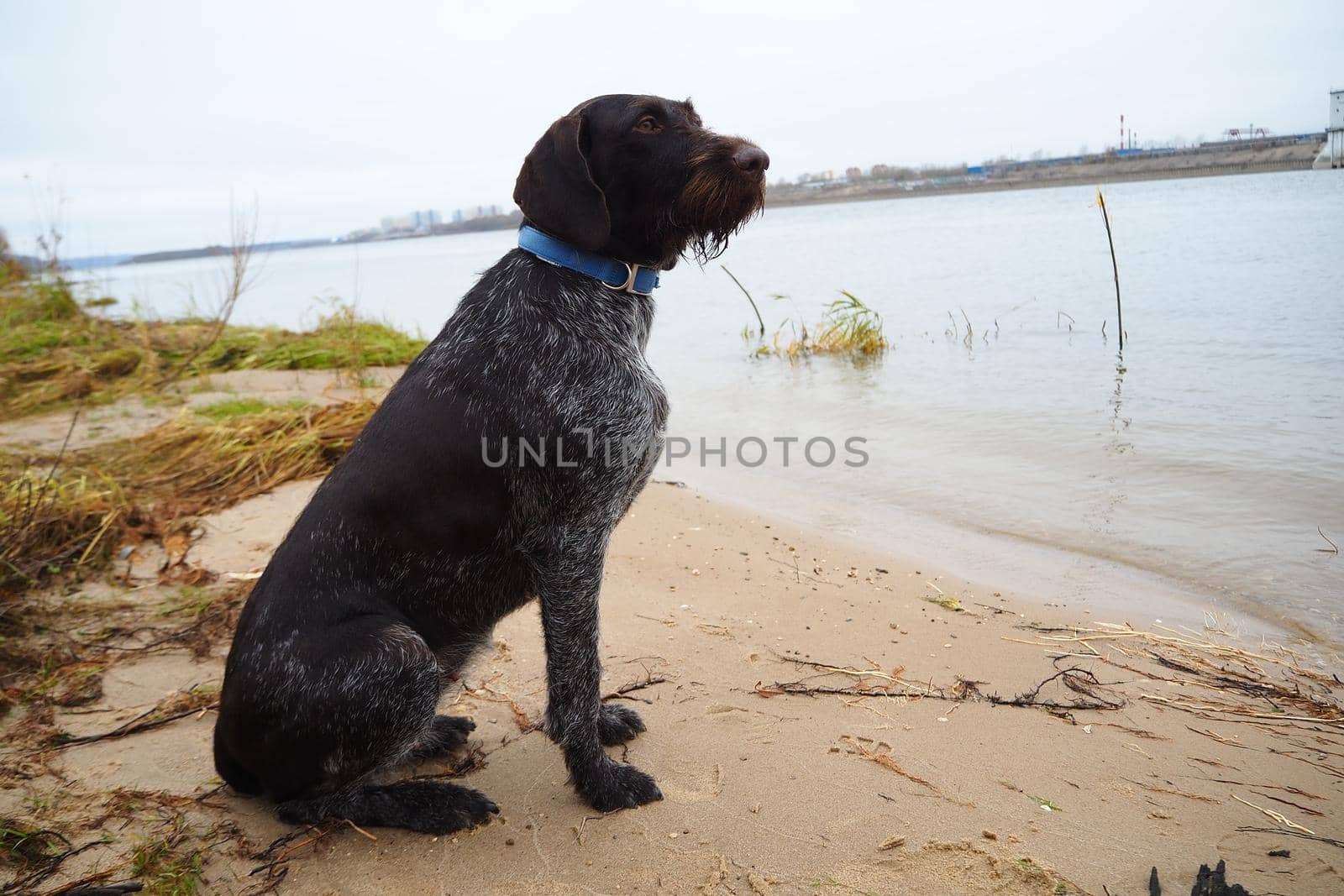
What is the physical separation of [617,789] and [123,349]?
1103cm

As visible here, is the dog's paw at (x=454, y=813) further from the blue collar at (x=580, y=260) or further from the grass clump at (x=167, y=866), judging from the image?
the blue collar at (x=580, y=260)

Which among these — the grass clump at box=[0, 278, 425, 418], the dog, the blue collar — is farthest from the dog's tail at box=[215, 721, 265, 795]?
the grass clump at box=[0, 278, 425, 418]

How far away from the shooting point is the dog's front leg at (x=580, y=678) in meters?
3.04

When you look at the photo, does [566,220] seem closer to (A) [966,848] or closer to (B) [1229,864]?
(A) [966,848]

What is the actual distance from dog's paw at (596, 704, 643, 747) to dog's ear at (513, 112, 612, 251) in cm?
184

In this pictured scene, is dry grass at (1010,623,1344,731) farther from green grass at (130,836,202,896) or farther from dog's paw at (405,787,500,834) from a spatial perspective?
green grass at (130,836,202,896)

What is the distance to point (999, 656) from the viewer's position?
412cm

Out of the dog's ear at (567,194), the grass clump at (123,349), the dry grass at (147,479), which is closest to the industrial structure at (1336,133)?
the grass clump at (123,349)

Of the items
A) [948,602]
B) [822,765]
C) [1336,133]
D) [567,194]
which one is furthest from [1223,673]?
[1336,133]

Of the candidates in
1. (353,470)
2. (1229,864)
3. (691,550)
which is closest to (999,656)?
(1229,864)

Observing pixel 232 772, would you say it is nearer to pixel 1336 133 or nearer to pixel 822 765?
pixel 822 765

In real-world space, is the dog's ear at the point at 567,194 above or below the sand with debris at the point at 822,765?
above

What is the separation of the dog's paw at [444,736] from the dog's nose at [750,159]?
243 centimetres

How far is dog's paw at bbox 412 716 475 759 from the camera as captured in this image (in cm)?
345
